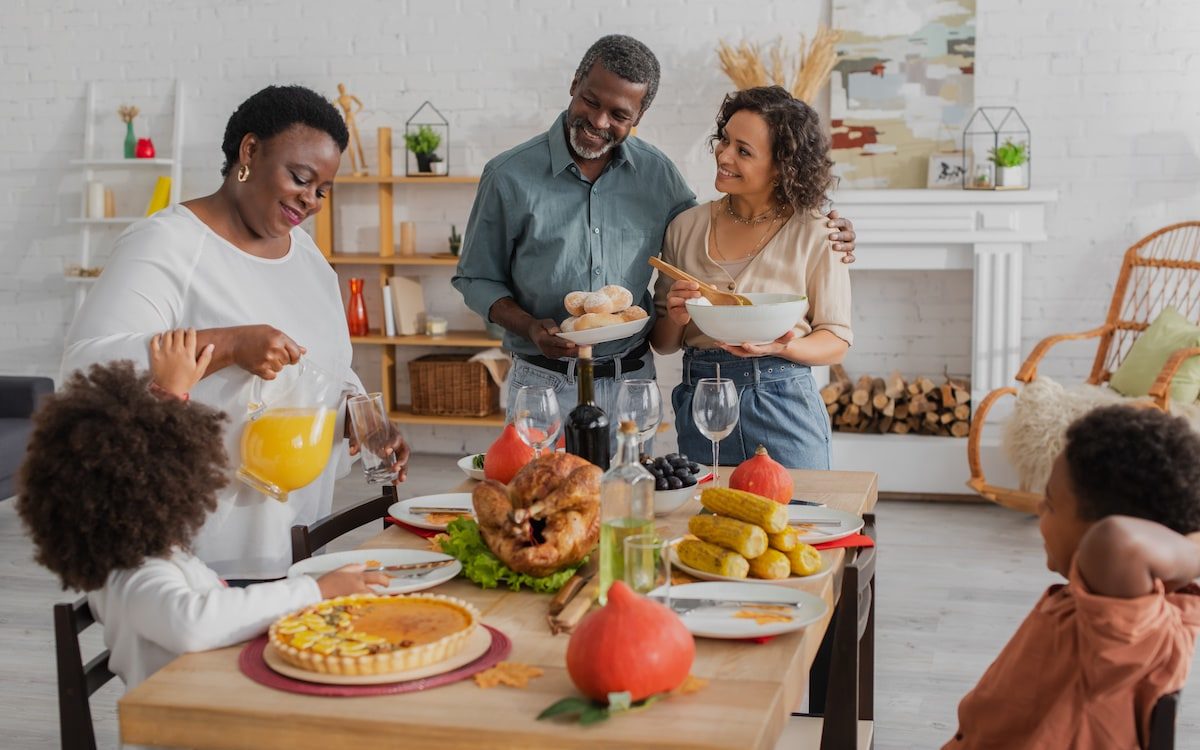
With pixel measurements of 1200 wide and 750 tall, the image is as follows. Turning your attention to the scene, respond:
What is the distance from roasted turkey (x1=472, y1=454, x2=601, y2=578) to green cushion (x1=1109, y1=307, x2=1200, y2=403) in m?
3.49

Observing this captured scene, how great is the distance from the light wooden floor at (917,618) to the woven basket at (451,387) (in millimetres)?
684

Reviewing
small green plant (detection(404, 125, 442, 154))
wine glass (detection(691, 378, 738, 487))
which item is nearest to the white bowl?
wine glass (detection(691, 378, 738, 487))

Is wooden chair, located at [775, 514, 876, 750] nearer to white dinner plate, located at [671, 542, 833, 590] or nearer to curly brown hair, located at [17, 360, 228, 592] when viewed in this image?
white dinner plate, located at [671, 542, 833, 590]

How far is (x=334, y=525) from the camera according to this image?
210cm

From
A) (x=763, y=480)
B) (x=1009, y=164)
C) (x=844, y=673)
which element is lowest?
(x=844, y=673)

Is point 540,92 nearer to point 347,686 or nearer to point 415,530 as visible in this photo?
point 415,530

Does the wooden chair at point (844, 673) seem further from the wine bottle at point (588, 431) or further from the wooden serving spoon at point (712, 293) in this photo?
the wooden serving spoon at point (712, 293)

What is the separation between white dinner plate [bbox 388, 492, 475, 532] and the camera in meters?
2.06

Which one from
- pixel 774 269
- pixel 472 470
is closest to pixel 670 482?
pixel 472 470

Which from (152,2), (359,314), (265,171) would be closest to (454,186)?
(359,314)

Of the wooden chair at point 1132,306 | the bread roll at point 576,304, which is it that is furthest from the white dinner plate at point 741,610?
the wooden chair at point 1132,306

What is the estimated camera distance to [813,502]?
225 cm

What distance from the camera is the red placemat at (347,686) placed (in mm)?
1345

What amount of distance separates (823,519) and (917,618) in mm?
1955
